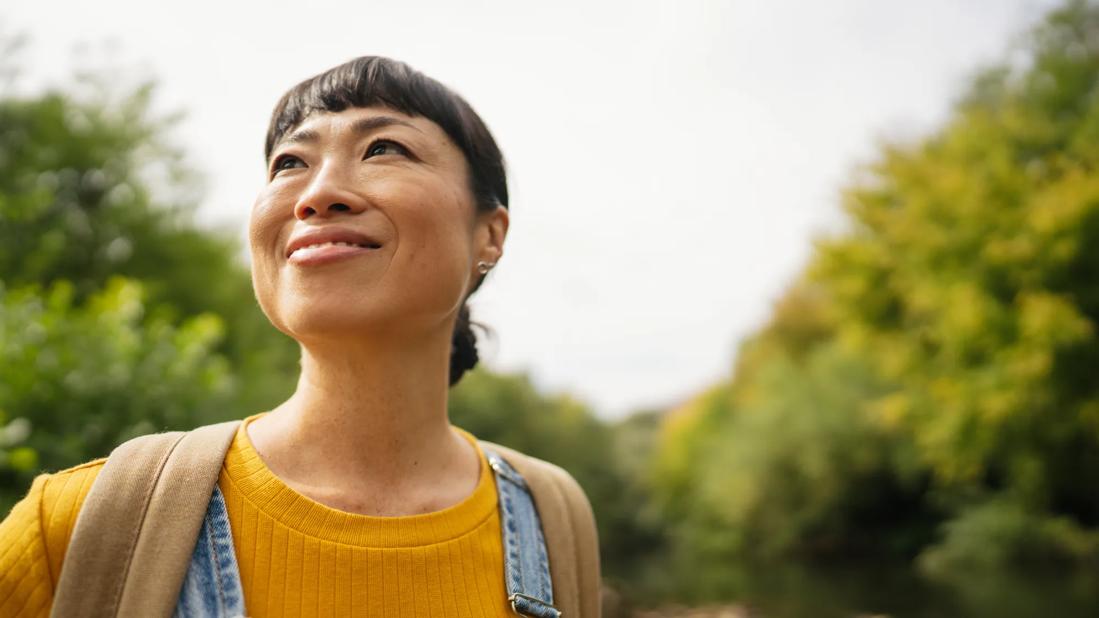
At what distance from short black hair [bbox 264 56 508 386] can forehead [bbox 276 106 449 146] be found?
2 cm

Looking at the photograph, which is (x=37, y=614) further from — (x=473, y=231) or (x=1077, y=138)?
(x=1077, y=138)

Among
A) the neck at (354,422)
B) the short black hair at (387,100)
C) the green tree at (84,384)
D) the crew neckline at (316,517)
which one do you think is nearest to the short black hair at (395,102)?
the short black hair at (387,100)

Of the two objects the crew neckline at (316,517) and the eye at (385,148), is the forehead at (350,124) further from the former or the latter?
the crew neckline at (316,517)

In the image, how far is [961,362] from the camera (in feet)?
69.1

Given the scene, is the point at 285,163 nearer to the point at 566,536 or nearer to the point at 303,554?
the point at 303,554

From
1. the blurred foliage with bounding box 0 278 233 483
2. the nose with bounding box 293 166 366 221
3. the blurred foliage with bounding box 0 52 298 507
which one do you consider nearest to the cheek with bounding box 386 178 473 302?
the nose with bounding box 293 166 366 221

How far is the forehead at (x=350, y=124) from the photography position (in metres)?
1.91

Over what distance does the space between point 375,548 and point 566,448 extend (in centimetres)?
3523

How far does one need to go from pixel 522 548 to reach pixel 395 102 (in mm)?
1020

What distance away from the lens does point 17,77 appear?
1487 centimetres

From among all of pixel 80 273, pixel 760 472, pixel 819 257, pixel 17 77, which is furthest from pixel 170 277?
pixel 760 472

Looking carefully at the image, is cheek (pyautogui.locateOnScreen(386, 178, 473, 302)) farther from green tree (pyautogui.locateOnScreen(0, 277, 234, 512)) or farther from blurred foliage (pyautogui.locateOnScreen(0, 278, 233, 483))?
blurred foliage (pyautogui.locateOnScreen(0, 278, 233, 483))

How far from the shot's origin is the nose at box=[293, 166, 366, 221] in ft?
5.91

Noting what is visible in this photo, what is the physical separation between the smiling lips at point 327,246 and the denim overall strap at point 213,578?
51 centimetres
